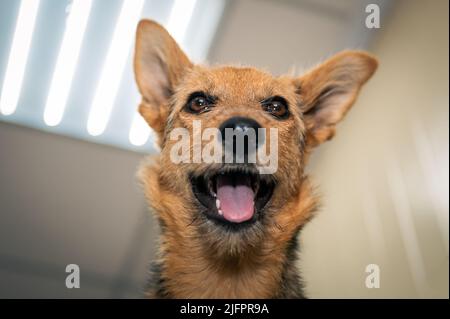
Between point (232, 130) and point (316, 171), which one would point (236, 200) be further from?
point (316, 171)

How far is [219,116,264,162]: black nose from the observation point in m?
1.37

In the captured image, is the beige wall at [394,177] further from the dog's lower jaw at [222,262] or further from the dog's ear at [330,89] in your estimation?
the dog's lower jaw at [222,262]

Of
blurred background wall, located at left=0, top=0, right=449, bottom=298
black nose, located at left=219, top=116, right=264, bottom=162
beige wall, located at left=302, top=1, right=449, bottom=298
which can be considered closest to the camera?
black nose, located at left=219, top=116, right=264, bottom=162

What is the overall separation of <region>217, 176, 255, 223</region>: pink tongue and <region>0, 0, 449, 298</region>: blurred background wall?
81 centimetres

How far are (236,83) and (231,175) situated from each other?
450mm

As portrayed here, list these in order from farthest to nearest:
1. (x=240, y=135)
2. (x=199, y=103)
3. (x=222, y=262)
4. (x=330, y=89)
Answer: (x=330, y=89), (x=199, y=103), (x=222, y=262), (x=240, y=135)

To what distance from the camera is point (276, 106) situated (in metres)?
1.75

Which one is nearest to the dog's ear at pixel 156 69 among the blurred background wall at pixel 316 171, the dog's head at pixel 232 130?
the dog's head at pixel 232 130

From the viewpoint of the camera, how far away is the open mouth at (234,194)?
4.67 feet

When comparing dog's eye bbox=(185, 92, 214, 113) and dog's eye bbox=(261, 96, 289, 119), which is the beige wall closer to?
dog's eye bbox=(261, 96, 289, 119)

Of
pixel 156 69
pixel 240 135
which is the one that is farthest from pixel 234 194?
pixel 156 69

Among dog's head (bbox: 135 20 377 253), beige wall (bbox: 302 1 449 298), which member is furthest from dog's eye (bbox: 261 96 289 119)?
beige wall (bbox: 302 1 449 298)

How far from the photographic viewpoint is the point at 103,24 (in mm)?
1959

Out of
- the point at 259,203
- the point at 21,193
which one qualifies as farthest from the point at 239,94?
the point at 21,193
